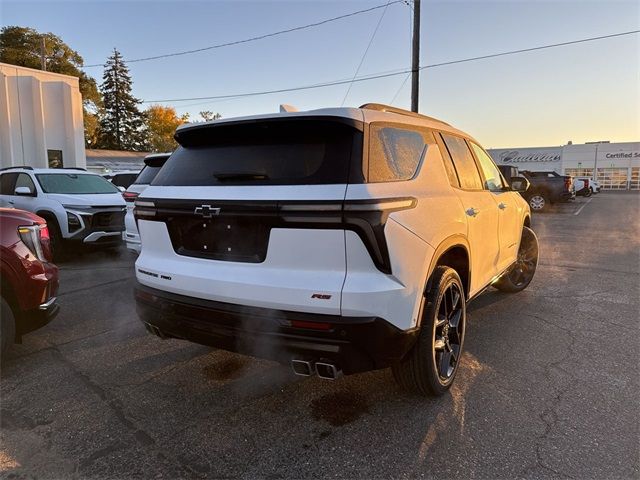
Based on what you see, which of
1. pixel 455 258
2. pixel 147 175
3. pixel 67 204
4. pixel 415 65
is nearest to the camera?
pixel 455 258

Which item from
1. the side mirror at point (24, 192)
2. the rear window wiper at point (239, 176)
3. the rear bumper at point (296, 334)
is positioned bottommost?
the rear bumper at point (296, 334)

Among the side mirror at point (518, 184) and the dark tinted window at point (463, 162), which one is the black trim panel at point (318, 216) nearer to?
the dark tinted window at point (463, 162)

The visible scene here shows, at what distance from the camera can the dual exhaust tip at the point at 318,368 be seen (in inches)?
95.5

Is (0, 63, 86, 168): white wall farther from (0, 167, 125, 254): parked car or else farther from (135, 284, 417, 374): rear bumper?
(135, 284, 417, 374): rear bumper

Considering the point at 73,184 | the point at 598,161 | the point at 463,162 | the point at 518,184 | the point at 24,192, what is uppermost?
the point at 598,161

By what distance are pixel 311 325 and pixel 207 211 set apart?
0.91m

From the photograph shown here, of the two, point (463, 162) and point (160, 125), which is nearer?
point (463, 162)

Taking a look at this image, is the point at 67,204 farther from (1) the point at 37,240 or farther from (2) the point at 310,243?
(2) the point at 310,243

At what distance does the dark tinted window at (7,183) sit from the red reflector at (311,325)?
9197 millimetres

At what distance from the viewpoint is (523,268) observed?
19.3ft

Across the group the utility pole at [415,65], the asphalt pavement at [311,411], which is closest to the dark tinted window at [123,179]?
the asphalt pavement at [311,411]

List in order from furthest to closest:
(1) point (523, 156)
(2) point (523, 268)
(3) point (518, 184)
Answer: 1. (1) point (523, 156)
2. (2) point (523, 268)
3. (3) point (518, 184)

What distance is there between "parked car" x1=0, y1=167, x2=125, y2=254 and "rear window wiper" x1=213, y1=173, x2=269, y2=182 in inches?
256

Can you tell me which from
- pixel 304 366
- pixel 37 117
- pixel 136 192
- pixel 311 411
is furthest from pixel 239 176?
pixel 37 117
